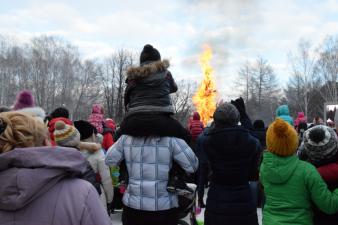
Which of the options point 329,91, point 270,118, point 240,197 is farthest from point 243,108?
point 270,118

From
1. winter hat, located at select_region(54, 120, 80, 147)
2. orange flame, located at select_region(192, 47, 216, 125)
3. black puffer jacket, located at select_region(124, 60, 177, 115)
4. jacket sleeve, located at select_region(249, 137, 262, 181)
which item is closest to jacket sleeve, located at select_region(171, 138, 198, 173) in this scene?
black puffer jacket, located at select_region(124, 60, 177, 115)

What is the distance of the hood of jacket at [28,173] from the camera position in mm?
1906

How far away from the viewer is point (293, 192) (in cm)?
351

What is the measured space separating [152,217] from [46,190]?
75.2 inches

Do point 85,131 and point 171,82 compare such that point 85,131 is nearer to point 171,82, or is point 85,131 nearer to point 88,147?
point 88,147

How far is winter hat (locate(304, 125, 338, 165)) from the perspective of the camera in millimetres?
3424

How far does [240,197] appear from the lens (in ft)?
13.7

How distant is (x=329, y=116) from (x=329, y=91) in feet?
96.3

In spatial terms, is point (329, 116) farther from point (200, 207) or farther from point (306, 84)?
point (306, 84)

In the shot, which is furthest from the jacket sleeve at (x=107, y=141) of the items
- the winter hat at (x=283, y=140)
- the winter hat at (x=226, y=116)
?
the winter hat at (x=283, y=140)

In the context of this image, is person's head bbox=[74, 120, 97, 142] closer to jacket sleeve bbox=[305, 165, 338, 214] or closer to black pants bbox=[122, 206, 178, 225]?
black pants bbox=[122, 206, 178, 225]

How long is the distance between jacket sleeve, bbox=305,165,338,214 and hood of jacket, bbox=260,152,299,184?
0.15 metres

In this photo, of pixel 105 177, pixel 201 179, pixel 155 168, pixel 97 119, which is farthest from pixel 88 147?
pixel 201 179

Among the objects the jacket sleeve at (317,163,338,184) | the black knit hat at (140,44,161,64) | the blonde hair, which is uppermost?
the black knit hat at (140,44,161,64)
